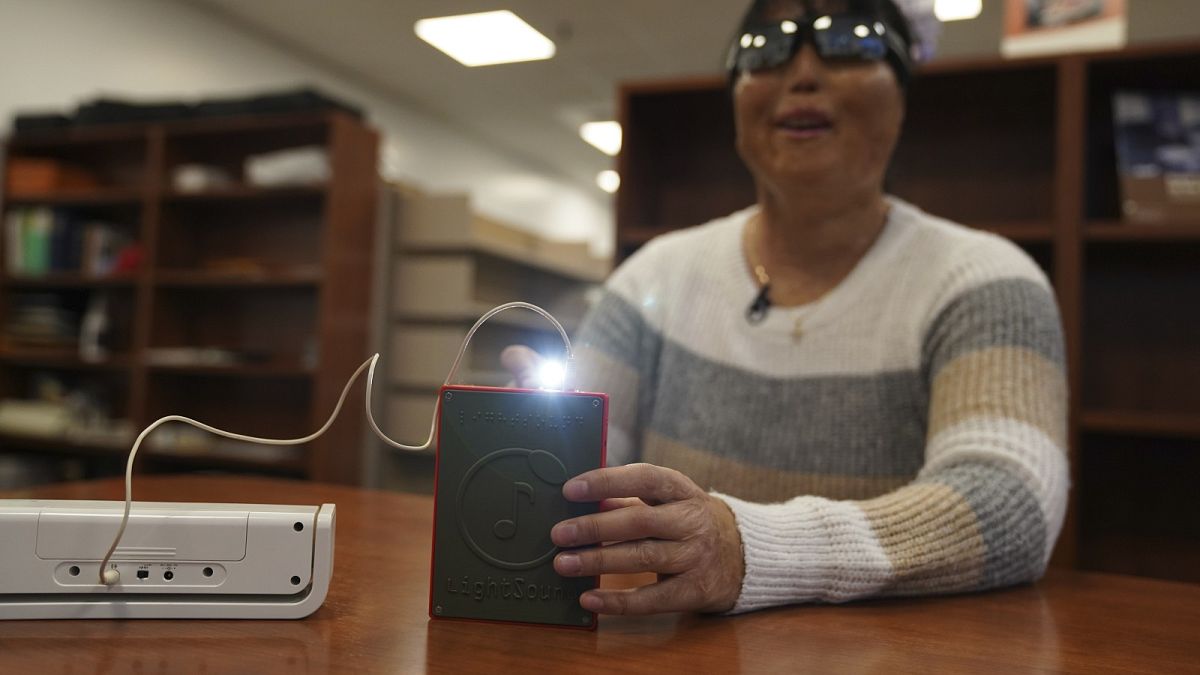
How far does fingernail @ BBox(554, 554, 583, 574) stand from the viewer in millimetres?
474

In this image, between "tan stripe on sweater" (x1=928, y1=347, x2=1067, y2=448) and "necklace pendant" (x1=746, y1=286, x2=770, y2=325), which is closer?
"tan stripe on sweater" (x1=928, y1=347, x2=1067, y2=448)

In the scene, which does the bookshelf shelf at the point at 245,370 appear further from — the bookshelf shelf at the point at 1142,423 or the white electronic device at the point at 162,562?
the white electronic device at the point at 162,562

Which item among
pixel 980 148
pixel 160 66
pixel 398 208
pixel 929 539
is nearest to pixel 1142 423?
pixel 980 148

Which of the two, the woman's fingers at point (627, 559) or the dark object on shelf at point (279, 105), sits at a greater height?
the dark object on shelf at point (279, 105)

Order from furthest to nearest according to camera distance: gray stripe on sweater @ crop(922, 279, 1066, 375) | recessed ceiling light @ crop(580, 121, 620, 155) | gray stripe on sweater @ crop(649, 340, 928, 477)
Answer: recessed ceiling light @ crop(580, 121, 620, 155), gray stripe on sweater @ crop(649, 340, 928, 477), gray stripe on sweater @ crop(922, 279, 1066, 375)

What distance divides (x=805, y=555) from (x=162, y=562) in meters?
0.40

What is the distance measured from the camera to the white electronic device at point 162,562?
1.52 ft

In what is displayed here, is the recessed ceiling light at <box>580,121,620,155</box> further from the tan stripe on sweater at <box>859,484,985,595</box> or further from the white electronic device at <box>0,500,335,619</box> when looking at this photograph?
the white electronic device at <box>0,500,335,619</box>

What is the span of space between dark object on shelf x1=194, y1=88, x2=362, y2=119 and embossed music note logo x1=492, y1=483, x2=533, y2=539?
9.80 ft

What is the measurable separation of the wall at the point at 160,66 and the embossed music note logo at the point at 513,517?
10.2ft

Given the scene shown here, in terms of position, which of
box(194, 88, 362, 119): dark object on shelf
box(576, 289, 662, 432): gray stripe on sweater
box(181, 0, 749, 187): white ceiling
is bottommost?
box(576, 289, 662, 432): gray stripe on sweater

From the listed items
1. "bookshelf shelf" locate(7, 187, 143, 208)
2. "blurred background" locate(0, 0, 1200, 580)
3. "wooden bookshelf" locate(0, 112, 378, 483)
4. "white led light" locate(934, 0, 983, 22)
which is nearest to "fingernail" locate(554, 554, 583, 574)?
"blurred background" locate(0, 0, 1200, 580)

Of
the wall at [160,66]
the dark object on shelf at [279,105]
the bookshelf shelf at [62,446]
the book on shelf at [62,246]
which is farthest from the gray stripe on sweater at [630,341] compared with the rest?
the book on shelf at [62,246]

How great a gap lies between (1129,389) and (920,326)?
108cm
